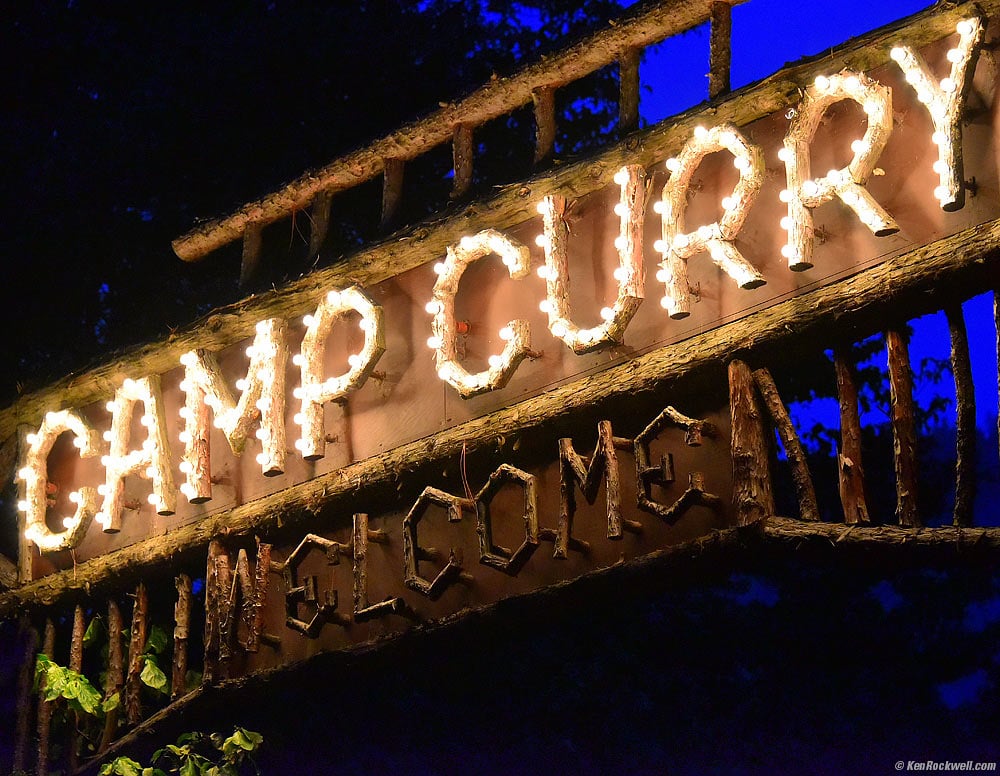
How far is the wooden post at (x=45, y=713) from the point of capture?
7.59m

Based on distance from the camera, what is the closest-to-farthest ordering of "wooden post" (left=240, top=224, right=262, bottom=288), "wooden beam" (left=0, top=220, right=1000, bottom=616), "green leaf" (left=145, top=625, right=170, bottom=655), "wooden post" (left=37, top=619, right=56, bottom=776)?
"wooden beam" (left=0, top=220, right=1000, bottom=616), "wooden post" (left=37, top=619, right=56, bottom=776), "green leaf" (left=145, top=625, right=170, bottom=655), "wooden post" (left=240, top=224, right=262, bottom=288)

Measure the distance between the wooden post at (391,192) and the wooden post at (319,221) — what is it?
0.44 metres

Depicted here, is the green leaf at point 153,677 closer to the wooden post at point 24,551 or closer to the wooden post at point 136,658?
the wooden post at point 136,658

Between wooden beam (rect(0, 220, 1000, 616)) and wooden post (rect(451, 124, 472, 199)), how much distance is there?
1.50m

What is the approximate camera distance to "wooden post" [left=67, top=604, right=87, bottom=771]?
7.66m

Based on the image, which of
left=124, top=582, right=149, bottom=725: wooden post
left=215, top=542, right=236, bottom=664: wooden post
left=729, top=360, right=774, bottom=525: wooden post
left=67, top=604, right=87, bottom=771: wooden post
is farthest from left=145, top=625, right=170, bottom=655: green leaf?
left=729, top=360, right=774, bottom=525: wooden post

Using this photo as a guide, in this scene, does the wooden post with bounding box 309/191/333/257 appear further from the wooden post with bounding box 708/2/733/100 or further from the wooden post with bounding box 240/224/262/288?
the wooden post with bounding box 708/2/733/100

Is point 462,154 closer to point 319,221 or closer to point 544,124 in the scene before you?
point 544,124

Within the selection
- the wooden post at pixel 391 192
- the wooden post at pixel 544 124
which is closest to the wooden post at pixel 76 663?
the wooden post at pixel 391 192

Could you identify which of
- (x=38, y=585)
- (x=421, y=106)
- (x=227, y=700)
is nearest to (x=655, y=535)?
(x=227, y=700)

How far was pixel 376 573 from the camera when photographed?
6762mm

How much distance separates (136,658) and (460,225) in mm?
3217

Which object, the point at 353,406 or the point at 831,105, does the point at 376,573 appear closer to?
the point at 353,406

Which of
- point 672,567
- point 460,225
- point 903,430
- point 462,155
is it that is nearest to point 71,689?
point 460,225
